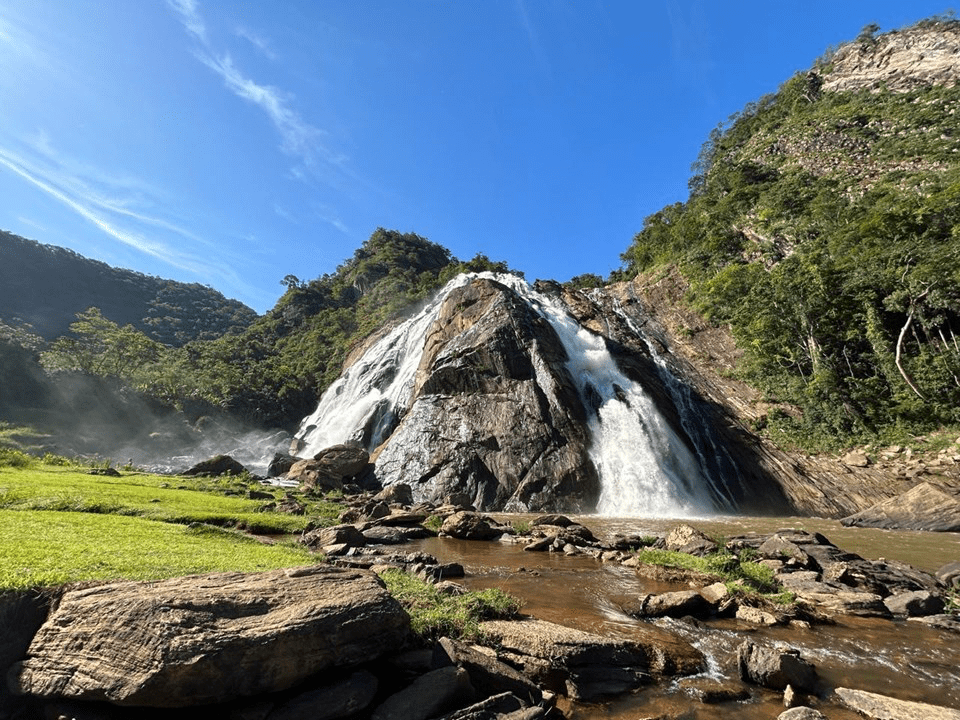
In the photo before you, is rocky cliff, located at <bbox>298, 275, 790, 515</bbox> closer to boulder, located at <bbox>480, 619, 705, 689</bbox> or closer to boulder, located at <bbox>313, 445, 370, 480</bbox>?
boulder, located at <bbox>313, 445, 370, 480</bbox>

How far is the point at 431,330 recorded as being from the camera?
132ft

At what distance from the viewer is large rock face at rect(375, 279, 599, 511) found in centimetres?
2530

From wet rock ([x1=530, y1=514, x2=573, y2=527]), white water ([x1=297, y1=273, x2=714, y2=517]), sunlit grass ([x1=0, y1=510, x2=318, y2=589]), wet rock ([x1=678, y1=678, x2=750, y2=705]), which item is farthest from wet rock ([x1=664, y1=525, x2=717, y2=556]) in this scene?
sunlit grass ([x1=0, y1=510, x2=318, y2=589])

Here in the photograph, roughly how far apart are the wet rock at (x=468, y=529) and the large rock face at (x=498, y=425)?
8741 millimetres

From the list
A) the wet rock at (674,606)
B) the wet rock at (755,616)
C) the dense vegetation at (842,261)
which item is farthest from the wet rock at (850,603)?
the dense vegetation at (842,261)

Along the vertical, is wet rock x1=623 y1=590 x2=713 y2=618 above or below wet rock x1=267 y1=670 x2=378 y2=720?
above

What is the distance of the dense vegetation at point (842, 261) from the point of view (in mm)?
28031

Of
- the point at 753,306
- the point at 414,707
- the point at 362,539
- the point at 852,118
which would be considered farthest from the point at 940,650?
the point at 852,118

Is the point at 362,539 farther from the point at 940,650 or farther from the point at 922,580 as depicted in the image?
the point at 922,580

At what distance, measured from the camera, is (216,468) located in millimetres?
29203

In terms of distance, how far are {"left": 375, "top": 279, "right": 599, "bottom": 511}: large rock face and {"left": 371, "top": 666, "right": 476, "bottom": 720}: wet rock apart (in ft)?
66.1

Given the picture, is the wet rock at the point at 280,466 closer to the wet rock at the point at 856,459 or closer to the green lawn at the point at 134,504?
the green lawn at the point at 134,504

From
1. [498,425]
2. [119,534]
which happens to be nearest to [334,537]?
[119,534]

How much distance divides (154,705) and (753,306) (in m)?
42.3
